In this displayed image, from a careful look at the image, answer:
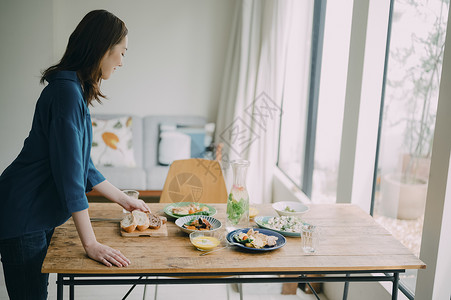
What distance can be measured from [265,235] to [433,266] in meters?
0.68

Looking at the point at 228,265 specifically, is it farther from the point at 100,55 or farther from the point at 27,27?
the point at 27,27

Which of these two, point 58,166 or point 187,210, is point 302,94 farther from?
point 58,166

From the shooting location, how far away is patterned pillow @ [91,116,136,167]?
4254mm

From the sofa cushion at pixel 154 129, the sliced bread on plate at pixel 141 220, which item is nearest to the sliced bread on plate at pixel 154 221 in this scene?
the sliced bread on plate at pixel 141 220

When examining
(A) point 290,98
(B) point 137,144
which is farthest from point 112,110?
(A) point 290,98

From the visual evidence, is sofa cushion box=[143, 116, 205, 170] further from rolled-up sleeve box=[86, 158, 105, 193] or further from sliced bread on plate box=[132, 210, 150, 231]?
sliced bread on plate box=[132, 210, 150, 231]

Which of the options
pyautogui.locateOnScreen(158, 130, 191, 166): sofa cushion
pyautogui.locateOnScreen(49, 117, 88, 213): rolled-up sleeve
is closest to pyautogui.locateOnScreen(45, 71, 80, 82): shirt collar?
pyautogui.locateOnScreen(49, 117, 88, 213): rolled-up sleeve

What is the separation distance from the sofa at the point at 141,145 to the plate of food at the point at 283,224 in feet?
7.82

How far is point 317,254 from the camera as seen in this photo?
167cm

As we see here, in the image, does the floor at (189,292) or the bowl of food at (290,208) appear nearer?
the bowl of food at (290,208)

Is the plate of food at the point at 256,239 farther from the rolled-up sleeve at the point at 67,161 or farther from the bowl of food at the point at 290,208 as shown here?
the rolled-up sleeve at the point at 67,161

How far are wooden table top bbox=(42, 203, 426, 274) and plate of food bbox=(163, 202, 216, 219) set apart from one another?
54 mm

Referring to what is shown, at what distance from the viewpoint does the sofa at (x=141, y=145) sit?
418 centimetres

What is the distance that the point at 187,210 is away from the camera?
2039mm
